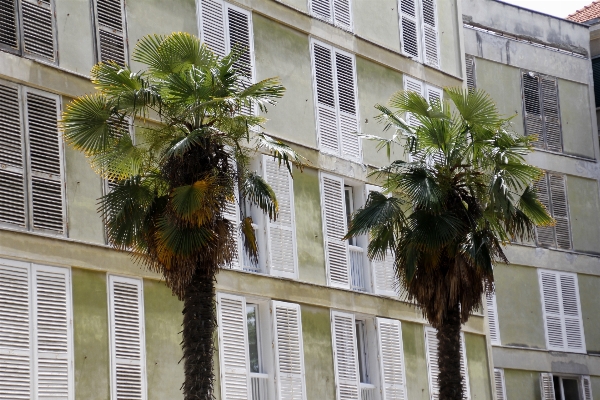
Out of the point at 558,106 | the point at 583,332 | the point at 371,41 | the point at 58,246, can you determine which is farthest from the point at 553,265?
the point at 58,246

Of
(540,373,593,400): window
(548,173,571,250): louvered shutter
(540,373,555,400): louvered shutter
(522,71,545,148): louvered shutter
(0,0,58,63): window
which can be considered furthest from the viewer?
(522,71,545,148): louvered shutter

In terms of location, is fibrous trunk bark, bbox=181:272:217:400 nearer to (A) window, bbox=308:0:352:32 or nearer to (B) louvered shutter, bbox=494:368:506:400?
(A) window, bbox=308:0:352:32

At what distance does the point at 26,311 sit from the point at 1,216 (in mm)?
1488

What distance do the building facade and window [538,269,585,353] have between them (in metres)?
0.05

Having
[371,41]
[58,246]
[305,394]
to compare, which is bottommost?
[305,394]

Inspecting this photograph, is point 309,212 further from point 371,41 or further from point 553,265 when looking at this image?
point 553,265

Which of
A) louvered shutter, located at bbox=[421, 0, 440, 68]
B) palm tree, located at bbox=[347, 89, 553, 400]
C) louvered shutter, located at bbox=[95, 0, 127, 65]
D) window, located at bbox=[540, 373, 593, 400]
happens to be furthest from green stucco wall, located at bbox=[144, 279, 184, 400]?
window, located at bbox=[540, 373, 593, 400]

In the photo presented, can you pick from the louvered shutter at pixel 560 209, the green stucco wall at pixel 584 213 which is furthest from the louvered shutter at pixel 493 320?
the green stucco wall at pixel 584 213

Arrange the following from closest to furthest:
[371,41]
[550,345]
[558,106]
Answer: [371,41], [550,345], [558,106]

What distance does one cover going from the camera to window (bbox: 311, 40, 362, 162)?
27594mm

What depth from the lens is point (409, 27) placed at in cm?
3088

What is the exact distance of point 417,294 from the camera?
22000mm

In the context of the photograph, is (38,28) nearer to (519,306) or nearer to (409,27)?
(409,27)

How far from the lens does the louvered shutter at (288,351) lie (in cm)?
2472
